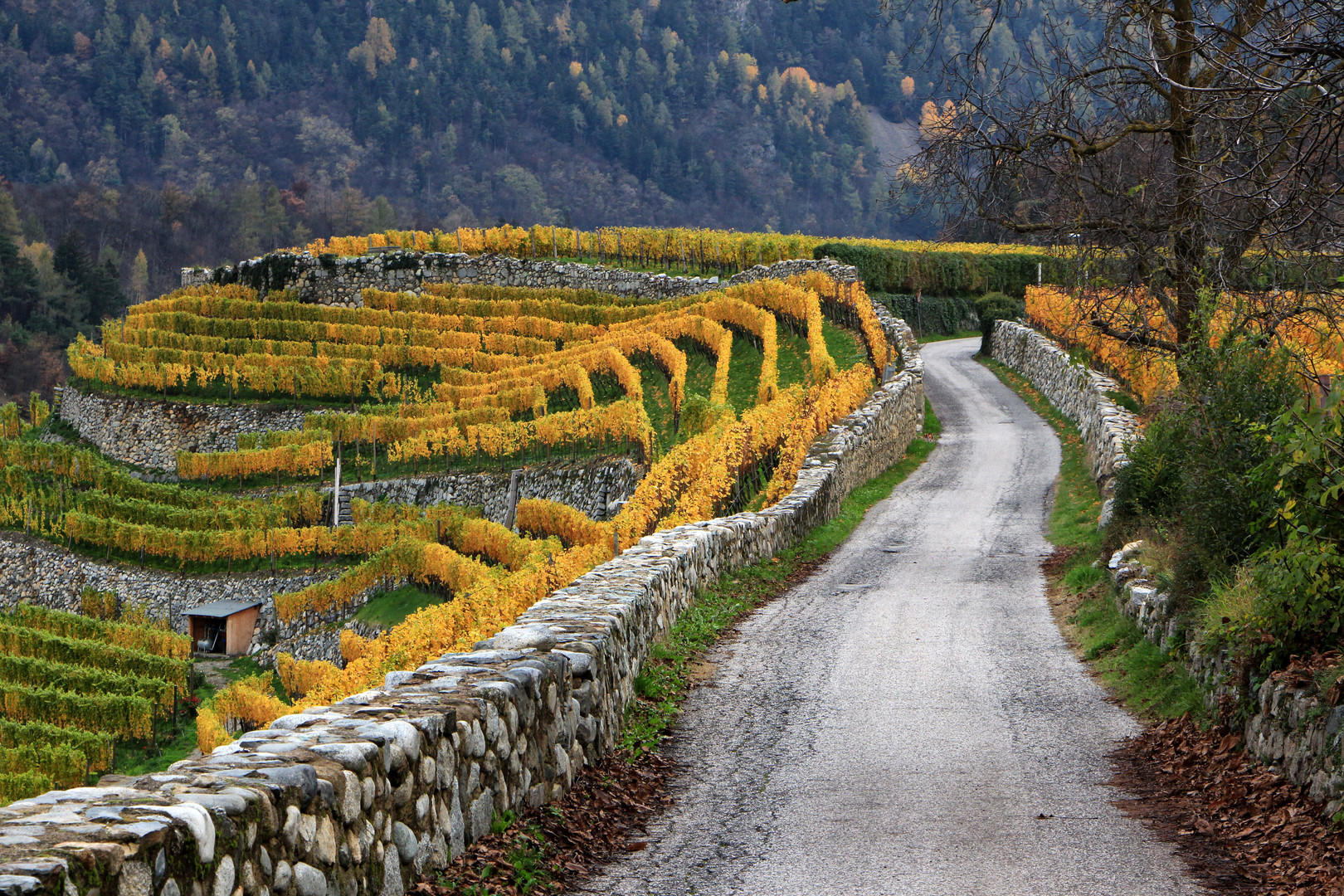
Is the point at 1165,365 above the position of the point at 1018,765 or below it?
above

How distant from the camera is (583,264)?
6372 cm

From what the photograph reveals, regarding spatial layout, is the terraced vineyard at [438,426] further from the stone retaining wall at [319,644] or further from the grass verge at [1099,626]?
the grass verge at [1099,626]

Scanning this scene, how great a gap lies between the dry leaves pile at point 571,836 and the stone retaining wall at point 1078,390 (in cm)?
1017

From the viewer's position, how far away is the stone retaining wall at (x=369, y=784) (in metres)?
4.05

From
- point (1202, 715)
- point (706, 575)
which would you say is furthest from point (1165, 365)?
point (1202, 715)

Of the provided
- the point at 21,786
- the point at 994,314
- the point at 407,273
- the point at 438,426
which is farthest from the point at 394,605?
the point at 407,273

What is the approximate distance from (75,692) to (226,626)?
25.5 feet

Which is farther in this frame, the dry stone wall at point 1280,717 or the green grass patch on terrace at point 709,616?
the green grass patch on terrace at point 709,616

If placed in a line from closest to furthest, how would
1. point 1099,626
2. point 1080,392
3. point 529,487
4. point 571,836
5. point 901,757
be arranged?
point 571,836 < point 901,757 < point 1099,626 < point 1080,392 < point 529,487

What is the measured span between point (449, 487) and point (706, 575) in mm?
26557

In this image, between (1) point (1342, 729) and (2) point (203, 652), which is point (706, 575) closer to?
(1) point (1342, 729)

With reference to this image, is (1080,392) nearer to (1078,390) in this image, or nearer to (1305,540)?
(1078,390)

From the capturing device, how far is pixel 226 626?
3438 cm

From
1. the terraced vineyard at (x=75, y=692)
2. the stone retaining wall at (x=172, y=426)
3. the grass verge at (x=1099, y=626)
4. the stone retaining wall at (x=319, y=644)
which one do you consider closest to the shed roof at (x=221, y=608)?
the terraced vineyard at (x=75, y=692)
